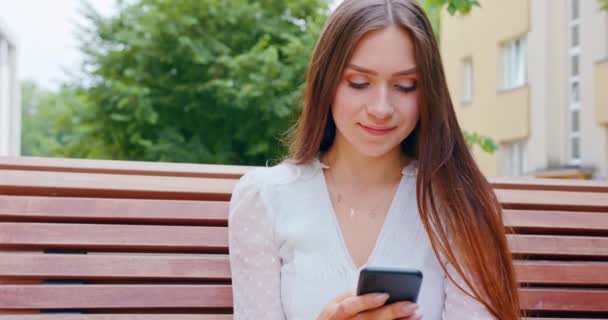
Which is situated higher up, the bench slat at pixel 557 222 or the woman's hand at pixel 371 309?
the bench slat at pixel 557 222

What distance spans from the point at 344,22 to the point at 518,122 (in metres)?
15.6

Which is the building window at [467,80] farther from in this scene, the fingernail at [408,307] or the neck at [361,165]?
the fingernail at [408,307]

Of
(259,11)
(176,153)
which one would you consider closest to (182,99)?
(176,153)

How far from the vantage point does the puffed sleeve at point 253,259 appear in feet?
7.98

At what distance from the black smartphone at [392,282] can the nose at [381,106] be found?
0.46 m

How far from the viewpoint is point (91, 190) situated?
2.78 m

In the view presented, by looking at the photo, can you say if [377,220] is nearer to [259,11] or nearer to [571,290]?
[571,290]

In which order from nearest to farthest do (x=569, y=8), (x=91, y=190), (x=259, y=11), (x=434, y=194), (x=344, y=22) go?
1. (x=344, y=22)
2. (x=434, y=194)
3. (x=91, y=190)
4. (x=569, y=8)
5. (x=259, y=11)

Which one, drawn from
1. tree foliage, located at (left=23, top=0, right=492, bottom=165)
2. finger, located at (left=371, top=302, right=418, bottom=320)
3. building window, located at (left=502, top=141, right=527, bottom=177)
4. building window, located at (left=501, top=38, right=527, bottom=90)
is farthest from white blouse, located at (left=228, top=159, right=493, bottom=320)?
building window, located at (left=502, top=141, right=527, bottom=177)

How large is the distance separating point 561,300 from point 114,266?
4.63 ft

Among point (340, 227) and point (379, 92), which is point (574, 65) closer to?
point (340, 227)

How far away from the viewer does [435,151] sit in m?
2.46

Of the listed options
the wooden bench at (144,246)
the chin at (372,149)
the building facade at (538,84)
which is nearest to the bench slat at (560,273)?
the wooden bench at (144,246)

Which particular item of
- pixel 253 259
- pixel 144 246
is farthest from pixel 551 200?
pixel 144 246
